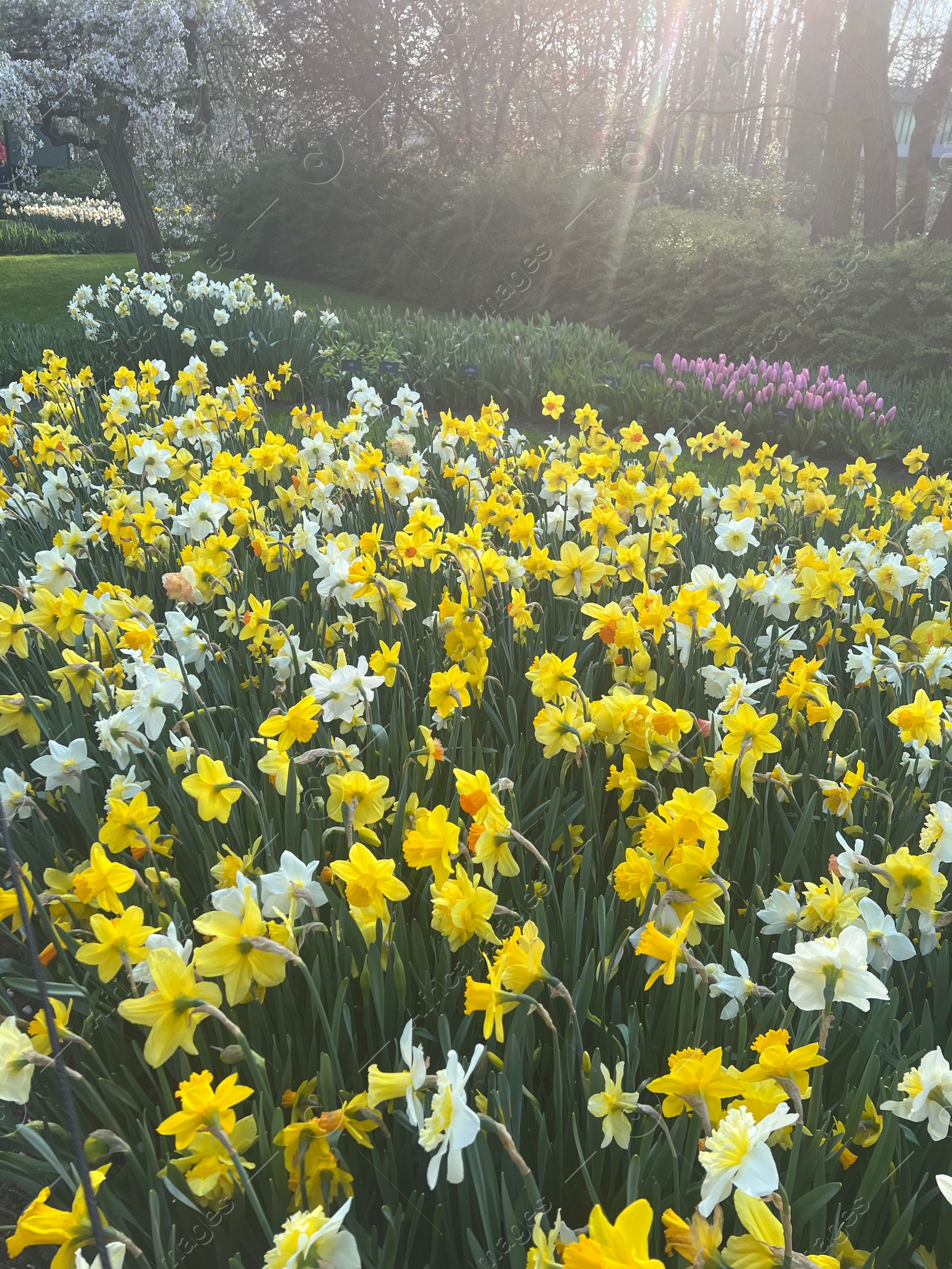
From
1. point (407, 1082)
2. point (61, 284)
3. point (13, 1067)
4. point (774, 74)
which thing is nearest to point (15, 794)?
point (13, 1067)

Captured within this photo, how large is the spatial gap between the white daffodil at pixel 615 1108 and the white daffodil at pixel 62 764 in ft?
3.44

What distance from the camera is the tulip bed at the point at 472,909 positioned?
3.20ft

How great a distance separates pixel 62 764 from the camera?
5.27ft

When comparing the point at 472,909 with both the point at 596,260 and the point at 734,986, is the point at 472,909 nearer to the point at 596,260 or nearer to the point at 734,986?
the point at 734,986

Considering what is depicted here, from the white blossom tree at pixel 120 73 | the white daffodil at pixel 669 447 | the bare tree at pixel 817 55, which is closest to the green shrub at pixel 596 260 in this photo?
the bare tree at pixel 817 55

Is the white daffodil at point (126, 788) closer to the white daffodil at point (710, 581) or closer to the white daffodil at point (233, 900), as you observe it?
the white daffodil at point (233, 900)

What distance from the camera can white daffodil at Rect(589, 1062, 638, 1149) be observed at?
1.02 metres

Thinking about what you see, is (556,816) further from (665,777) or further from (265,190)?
(265,190)

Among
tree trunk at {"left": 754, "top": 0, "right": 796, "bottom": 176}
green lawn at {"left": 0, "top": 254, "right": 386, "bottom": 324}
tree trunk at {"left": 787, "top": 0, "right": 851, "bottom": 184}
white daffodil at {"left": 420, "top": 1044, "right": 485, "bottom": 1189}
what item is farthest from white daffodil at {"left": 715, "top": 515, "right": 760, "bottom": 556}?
tree trunk at {"left": 754, "top": 0, "right": 796, "bottom": 176}

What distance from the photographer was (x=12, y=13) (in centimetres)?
1030

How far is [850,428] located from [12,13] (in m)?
10.6

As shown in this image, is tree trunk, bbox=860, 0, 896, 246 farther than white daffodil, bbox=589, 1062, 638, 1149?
Yes

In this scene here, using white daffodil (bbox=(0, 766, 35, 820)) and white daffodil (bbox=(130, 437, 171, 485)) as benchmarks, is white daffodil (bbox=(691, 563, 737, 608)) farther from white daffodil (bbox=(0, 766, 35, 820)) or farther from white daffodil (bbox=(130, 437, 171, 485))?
white daffodil (bbox=(130, 437, 171, 485))

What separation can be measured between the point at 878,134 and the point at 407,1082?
43.6 feet
